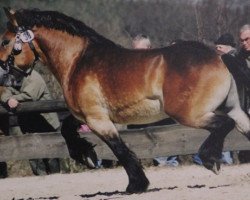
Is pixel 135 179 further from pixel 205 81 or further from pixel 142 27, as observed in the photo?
pixel 142 27

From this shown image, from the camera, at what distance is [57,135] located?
8820 millimetres

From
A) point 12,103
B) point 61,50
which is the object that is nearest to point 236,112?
point 61,50

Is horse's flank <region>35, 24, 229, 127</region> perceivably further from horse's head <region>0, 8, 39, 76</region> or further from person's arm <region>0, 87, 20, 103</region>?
person's arm <region>0, 87, 20, 103</region>

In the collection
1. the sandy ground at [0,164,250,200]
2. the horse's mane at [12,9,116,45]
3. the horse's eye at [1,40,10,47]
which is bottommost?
the sandy ground at [0,164,250,200]

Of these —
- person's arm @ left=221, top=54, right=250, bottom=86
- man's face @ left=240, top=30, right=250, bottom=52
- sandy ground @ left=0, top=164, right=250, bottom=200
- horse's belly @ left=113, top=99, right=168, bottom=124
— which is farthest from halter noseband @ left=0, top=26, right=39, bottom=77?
man's face @ left=240, top=30, right=250, bottom=52

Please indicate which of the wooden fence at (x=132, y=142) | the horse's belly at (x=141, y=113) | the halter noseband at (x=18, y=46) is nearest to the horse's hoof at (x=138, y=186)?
the horse's belly at (x=141, y=113)

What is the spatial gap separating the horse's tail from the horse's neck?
1.71 metres

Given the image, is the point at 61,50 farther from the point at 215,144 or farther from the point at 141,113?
the point at 215,144

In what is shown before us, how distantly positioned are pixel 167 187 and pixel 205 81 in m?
1.71

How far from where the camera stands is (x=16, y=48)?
6598mm

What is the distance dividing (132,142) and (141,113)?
2683 mm

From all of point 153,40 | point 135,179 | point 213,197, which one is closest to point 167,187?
point 135,179

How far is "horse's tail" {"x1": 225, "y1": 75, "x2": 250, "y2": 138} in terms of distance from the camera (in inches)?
240

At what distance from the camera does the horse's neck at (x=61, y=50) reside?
6551mm
